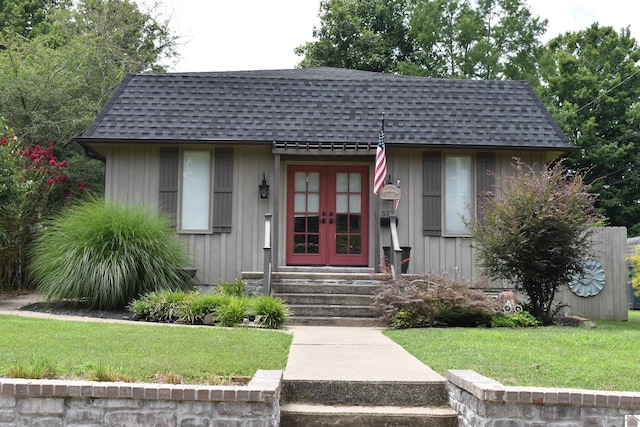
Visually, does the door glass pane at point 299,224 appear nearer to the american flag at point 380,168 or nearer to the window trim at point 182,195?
the window trim at point 182,195

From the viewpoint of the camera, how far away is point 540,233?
9.23 meters

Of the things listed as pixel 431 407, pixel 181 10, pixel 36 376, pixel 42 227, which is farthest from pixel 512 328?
pixel 181 10

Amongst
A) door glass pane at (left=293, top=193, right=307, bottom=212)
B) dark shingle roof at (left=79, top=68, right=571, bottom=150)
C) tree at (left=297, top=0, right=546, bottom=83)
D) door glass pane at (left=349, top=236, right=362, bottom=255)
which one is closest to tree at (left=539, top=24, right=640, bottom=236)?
tree at (left=297, top=0, right=546, bottom=83)

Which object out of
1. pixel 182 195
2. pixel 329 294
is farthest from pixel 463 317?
pixel 182 195

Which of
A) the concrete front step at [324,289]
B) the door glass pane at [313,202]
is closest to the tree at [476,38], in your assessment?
the door glass pane at [313,202]

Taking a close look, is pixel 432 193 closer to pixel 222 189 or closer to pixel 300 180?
pixel 300 180

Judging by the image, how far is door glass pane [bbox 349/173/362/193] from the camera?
1194cm

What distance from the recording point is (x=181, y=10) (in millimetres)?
21250

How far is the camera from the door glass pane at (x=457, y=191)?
38.5 feet

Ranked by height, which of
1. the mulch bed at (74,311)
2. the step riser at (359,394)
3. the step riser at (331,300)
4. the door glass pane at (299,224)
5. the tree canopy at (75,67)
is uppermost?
the tree canopy at (75,67)

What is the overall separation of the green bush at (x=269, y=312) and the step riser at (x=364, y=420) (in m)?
3.95

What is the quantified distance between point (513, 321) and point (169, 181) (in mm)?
6432

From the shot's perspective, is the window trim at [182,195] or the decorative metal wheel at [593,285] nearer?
the decorative metal wheel at [593,285]

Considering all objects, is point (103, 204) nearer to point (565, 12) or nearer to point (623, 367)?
point (623, 367)
